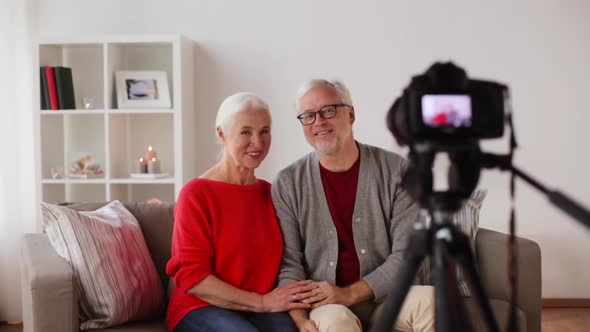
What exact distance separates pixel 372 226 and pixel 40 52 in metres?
2.41

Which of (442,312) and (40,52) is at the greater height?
(40,52)

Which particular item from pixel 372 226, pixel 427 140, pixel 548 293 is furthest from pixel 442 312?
pixel 548 293

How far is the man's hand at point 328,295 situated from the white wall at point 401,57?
2.08 m

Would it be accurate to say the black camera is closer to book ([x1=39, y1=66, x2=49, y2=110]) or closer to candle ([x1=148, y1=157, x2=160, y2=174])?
candle ([x1=148, y1=157, x2=160, y2=174])

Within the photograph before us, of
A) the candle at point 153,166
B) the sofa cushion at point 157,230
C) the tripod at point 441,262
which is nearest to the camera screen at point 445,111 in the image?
the tripod at point 441,262

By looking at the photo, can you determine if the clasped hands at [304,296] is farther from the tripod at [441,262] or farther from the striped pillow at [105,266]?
the tripod at [441,262]

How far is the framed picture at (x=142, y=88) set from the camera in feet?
13.0

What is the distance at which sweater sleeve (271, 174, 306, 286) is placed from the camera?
7.30ft

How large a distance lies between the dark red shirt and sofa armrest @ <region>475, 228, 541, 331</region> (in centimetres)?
51

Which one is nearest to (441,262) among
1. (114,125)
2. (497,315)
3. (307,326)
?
(307,326)

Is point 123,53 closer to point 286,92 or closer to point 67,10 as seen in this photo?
point 67,10

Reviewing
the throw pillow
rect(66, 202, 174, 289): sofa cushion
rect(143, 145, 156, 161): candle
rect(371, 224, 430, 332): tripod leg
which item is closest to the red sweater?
rect(66, 202, 174, 289): sofa cushion

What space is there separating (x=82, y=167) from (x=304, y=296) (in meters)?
2.17

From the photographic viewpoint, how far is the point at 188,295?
2.21m
